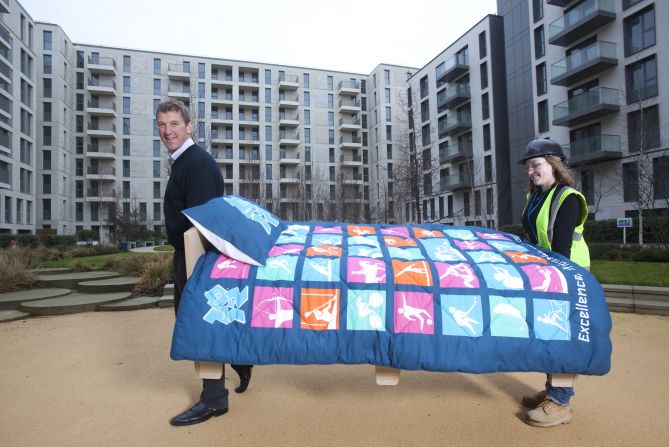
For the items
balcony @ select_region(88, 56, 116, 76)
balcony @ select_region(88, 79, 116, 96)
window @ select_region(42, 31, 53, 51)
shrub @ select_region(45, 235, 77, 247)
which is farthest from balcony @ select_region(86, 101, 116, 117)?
shrub @ select_region(45, 235, 77, 247)

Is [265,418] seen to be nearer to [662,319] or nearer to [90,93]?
[662,319]

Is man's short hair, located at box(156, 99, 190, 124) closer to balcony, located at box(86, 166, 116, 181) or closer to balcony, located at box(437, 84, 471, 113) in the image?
balcony, located at box(437, 84, 471, 113)

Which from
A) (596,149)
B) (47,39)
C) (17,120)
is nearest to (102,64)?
(47,39)

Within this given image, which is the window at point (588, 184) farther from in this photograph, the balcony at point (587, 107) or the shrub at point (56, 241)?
the shrub at point (56, 241)

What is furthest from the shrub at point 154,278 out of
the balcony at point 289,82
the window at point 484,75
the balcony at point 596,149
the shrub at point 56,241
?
the balcony at point 289,82

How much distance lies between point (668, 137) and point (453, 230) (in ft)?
81.5

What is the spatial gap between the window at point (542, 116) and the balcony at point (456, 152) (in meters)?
7.62

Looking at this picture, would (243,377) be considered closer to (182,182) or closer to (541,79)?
(182,182)

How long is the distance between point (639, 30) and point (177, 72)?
166 ft

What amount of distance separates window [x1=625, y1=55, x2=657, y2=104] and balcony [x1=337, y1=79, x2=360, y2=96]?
139 feet

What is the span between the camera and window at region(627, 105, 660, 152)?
848 inches

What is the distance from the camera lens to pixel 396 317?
7.95ft

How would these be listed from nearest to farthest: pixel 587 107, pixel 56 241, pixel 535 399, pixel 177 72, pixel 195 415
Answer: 1. pixel 195 415
2. pixel 535 399
3. pixel 56 241
4. pixel 587 107
5. pixel 177 72

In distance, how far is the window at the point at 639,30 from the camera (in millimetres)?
22497
